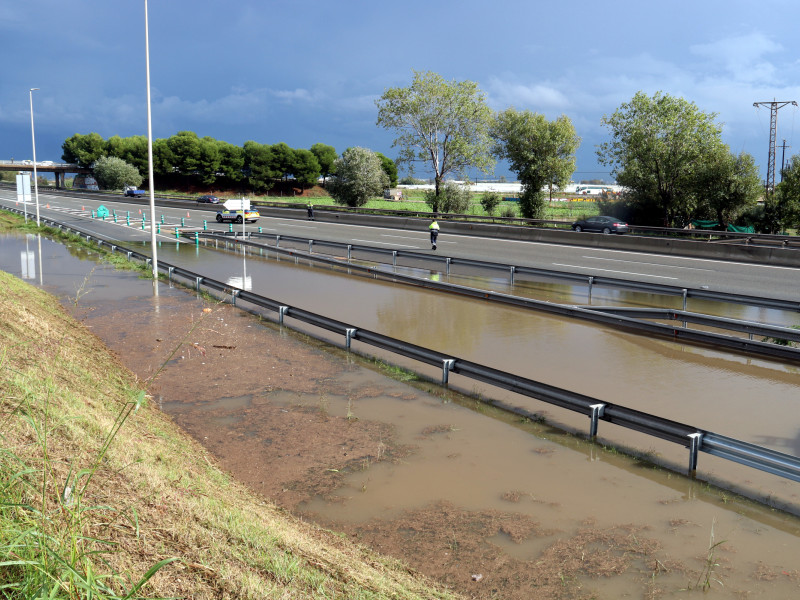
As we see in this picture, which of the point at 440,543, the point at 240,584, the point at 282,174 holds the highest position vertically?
the point at 282,174

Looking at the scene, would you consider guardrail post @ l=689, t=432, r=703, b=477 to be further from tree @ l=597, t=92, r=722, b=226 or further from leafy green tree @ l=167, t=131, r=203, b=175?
leafy green tree @ l=167, t=131, r=203, b=175

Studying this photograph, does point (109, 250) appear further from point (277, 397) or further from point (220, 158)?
point (220, 158)

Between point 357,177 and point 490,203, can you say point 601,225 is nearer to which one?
point 490,203

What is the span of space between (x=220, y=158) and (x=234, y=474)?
118090 mm

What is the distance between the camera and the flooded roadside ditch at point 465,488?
5.44 m

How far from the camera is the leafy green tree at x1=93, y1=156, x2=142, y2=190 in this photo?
109 m

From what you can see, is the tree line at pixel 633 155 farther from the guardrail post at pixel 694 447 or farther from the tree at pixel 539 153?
the guardrail post at pixel 694 447

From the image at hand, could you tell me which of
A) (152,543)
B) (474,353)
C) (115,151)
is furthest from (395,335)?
(115,151)

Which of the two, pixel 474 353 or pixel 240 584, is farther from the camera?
pixel 474 353

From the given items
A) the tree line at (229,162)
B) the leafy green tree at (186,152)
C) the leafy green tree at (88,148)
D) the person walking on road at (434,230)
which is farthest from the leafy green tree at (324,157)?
the person walking on road at (434,230)

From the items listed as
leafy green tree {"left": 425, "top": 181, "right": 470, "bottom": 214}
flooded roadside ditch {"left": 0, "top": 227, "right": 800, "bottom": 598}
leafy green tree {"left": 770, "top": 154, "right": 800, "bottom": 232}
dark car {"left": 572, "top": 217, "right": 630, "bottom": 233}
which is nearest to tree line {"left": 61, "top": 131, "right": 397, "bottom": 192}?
leafy green tree {"left": 425, "top": 181, "right": 470, "bottom": 214}

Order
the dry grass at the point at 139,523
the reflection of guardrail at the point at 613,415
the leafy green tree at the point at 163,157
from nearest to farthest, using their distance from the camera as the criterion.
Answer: the dry grass at the point at 139,523 → the reflection of guardrail at the point at 613,415 → the leafy green tree at the point at 163,157

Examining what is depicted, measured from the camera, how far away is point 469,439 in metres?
8.37

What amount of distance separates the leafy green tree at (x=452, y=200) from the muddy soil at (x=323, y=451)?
4309 cm
